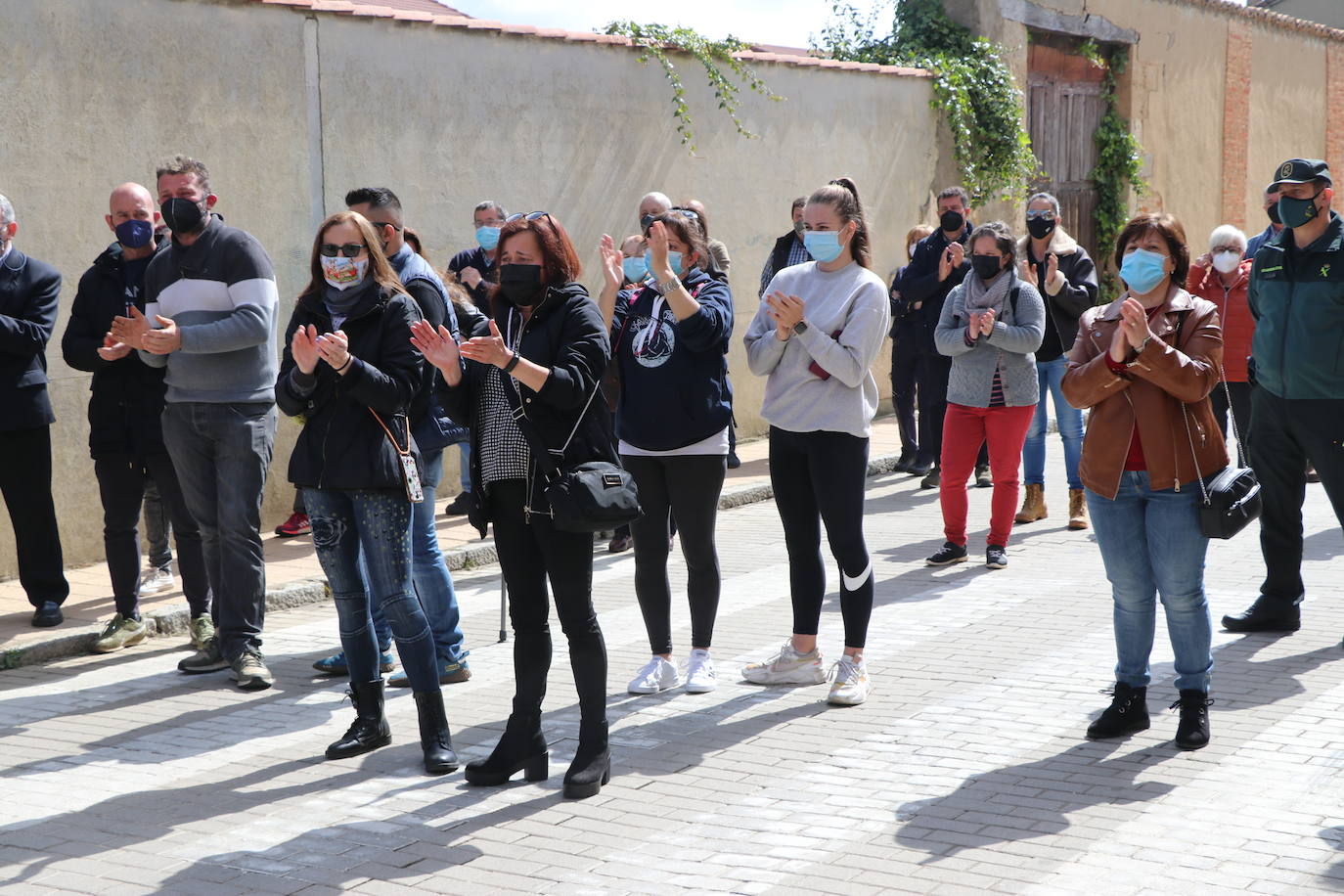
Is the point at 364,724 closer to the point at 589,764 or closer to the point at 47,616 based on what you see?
the point at 589,764

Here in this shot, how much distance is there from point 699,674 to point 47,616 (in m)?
3.50

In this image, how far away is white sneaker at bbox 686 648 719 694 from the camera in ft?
21.6

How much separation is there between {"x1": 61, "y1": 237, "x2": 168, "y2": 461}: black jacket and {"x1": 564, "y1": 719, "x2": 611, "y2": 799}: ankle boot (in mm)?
3324

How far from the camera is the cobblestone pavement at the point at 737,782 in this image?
14.9 ft

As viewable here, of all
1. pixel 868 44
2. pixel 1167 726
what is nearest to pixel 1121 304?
pixel 1167 726

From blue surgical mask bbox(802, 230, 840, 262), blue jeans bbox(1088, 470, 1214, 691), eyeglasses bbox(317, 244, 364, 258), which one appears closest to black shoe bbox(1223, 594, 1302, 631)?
blue jeans bbox(1088, 470, 1214, 691)

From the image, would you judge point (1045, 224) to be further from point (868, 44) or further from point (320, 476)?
point (868, 44)

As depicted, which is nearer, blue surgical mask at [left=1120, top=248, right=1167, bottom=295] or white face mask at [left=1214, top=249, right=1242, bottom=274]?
blue surgical mask at [left=1120, top=248, right=1167, bottom=295]

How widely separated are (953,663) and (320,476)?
3018mm

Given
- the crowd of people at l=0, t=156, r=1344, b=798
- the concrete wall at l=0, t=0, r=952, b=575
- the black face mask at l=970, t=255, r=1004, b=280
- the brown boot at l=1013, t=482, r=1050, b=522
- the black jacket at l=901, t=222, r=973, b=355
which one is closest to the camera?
the crowd of people at l=0, t=156, r=1344, b=798

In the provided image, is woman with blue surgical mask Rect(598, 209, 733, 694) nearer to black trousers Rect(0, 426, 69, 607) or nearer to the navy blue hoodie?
the navy blue hoodie

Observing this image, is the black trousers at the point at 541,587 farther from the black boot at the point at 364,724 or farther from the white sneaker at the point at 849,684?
the white sneaker at the point at 849,684

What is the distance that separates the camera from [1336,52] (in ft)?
79.4

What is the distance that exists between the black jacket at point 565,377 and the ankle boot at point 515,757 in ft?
2.29
